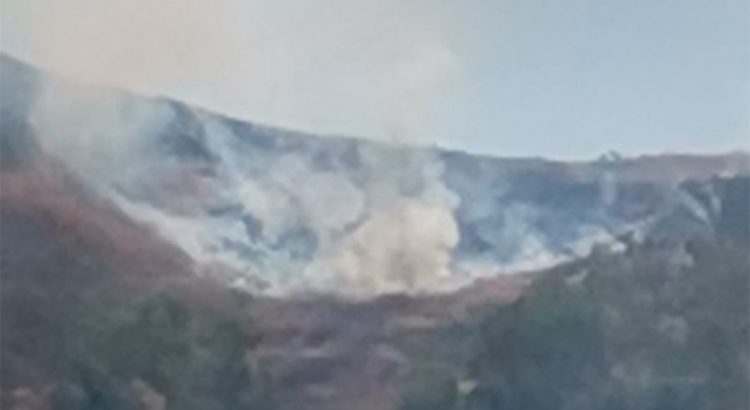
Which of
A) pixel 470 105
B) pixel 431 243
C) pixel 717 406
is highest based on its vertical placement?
pixel 470 105

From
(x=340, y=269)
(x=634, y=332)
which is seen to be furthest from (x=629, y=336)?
(x=340, y=269)

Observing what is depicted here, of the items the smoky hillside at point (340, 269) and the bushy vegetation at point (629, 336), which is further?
the bushy vegetation at point (629, 336)

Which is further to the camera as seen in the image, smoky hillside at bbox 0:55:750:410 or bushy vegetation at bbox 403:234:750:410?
bushy vegetation at bbox 403:234:750:410

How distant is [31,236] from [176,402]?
459 mm

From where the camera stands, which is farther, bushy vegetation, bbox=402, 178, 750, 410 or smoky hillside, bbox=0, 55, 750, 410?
bushy vegetation, bbox=402, 178, 750, 410

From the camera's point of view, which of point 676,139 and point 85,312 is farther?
point 676,139

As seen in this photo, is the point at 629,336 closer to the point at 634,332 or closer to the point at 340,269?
the point at 634,332

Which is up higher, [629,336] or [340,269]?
[340,269]

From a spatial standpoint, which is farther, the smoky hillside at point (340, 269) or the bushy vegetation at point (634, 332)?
the bushy vegetation at point (634, 332)

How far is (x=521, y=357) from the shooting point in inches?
147

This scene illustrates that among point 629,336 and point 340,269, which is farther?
point 629,336

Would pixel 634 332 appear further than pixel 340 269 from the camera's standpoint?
Yes

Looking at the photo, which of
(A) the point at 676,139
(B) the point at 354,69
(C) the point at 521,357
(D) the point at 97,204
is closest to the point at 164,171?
(D) the point at 97,204

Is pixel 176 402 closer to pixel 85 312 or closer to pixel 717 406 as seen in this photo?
pixel 85 312
